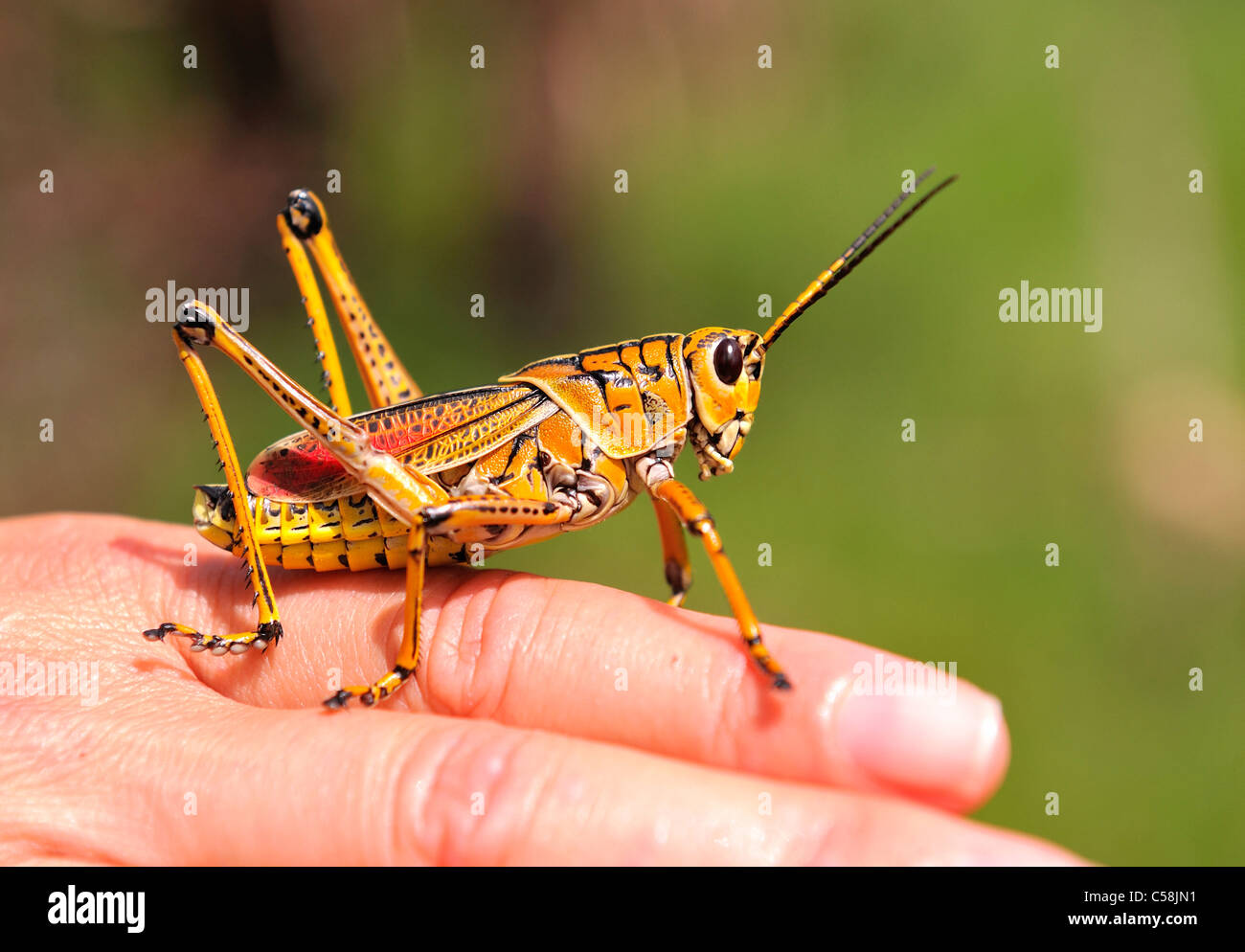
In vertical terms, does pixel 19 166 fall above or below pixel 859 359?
above

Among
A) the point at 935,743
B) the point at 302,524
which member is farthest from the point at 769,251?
the point at 935,743

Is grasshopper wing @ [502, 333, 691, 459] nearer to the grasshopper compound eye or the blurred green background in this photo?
the grasshopper compound eye

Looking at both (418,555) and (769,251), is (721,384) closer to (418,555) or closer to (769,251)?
(418,555)

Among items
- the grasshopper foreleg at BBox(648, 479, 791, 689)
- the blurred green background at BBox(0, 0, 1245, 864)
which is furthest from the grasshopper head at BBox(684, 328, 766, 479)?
the blurred green background at BBox(0, 0, 1245, 864)
